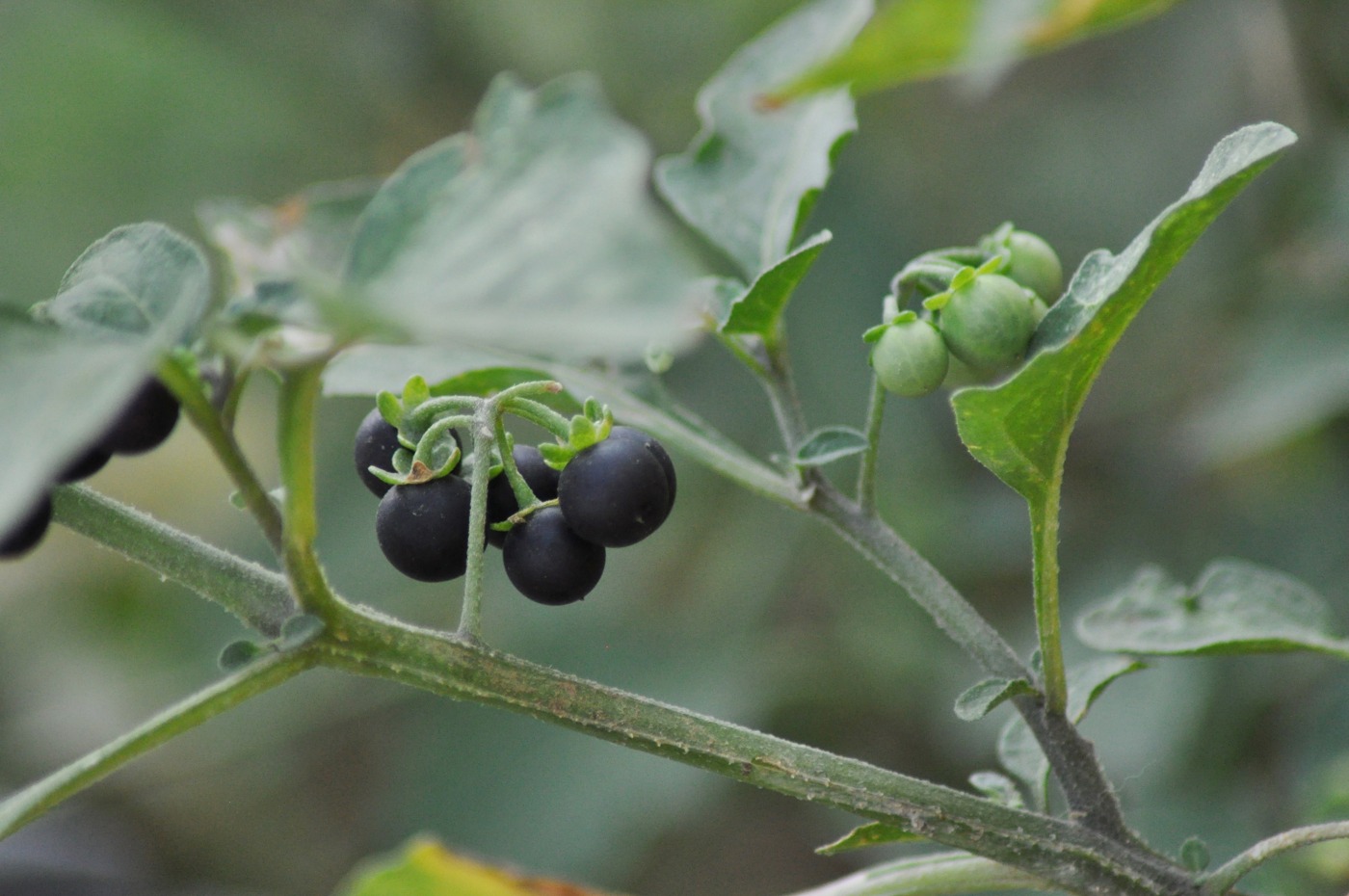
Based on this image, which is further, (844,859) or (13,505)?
(844,859)

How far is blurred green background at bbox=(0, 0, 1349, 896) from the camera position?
204 cm

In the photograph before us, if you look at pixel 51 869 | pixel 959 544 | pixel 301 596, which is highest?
pixel 959 544

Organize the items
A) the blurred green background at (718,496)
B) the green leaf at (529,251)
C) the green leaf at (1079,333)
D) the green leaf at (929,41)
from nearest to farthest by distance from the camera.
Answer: the green leaf at (529,251), the green leaf at (929,41), the green leaf at (1079,333), the blurred green background at (718,496)

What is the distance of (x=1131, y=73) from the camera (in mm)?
2848

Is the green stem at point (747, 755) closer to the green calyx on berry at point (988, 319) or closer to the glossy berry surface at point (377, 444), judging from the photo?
the glossy berry surface at point (377, 444)

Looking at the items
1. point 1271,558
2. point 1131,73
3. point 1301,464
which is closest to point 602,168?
point 1271,558

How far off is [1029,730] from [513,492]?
0.40 metres

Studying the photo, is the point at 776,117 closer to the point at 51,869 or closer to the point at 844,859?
the point at 844,859

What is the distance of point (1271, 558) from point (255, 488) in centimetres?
174

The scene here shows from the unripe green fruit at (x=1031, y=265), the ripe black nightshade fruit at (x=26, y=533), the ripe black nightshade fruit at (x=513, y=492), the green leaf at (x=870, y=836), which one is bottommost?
the green leaf at (x=870, y=836)

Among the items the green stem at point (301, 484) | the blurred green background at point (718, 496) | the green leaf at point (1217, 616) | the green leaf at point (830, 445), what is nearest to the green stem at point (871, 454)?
the green leaf at point (830, 445)

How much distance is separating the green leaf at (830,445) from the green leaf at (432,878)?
0.36m

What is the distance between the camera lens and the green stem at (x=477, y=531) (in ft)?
2.42

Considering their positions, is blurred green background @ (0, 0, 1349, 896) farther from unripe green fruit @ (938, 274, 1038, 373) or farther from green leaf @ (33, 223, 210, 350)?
green leaf @ (33, 223, 210, 350)
